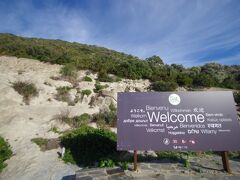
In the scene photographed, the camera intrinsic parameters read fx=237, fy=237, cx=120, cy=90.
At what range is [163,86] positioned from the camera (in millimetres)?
19938

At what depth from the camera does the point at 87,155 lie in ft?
32.7

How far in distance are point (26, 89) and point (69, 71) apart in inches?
185

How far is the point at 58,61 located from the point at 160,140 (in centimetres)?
1828

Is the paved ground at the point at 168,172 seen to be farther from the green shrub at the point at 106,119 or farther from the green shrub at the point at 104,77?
the green shrub at the point at 104,77

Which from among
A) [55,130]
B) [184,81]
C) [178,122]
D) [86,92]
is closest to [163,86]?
[184,81]

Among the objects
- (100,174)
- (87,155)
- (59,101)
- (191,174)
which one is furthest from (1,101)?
(191,174)

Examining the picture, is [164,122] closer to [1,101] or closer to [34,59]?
[1,101]

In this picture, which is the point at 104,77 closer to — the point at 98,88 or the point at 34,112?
the point at 98,88

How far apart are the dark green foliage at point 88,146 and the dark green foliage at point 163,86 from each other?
9.24 metres

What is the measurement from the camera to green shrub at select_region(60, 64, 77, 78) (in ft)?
68.0

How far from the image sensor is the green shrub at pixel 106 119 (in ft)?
46.2

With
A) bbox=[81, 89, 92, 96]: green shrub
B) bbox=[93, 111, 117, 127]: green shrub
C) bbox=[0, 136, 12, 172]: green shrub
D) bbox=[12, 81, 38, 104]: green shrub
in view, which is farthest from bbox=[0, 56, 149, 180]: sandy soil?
bbox=[93, 111, 117, 127]: green shrub

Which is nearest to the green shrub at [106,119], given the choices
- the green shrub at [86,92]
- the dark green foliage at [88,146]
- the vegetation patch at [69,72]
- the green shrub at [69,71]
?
the dark green foliage at [88,146]

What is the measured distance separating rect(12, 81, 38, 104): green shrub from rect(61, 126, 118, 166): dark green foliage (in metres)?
6.41
